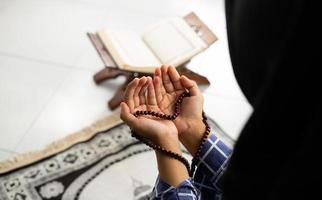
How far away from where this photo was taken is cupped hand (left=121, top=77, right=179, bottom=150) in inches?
30.5

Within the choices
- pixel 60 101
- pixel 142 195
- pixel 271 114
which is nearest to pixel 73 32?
pixel 60 101

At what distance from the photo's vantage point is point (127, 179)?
1361 mm

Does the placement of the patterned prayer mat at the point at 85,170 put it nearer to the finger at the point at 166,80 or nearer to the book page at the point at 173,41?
the book page at the point at 173,41

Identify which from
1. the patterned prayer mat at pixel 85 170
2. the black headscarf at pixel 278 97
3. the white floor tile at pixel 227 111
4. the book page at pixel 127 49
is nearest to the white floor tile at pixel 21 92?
the patterned prayer mat at pixel 85 170

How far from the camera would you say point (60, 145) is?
146cm

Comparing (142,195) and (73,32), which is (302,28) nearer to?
(142,195)

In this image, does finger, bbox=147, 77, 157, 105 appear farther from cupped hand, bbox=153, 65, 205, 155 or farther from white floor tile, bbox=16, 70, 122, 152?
white floor tile, bbox=16, 70, 122, 152

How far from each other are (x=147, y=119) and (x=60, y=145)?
2.51 feet

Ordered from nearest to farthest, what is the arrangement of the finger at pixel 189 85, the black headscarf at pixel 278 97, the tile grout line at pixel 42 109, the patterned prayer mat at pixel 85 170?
the black headscarf at pixel 278 97
the finger at pixel 189 85
the patterned prayer mat at pixel 85 170
the tile grout line at pixel 42 109

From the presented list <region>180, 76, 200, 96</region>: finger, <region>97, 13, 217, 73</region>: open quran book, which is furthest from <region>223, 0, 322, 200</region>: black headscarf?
<region>97, 13, 217, 73</region>: open quran book

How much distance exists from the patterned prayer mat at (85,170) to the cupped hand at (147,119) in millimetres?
565

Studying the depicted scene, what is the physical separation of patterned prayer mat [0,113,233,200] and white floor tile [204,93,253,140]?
350mm

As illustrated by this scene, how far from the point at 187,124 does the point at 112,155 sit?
660 mm

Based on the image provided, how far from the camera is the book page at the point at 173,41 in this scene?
155cm
